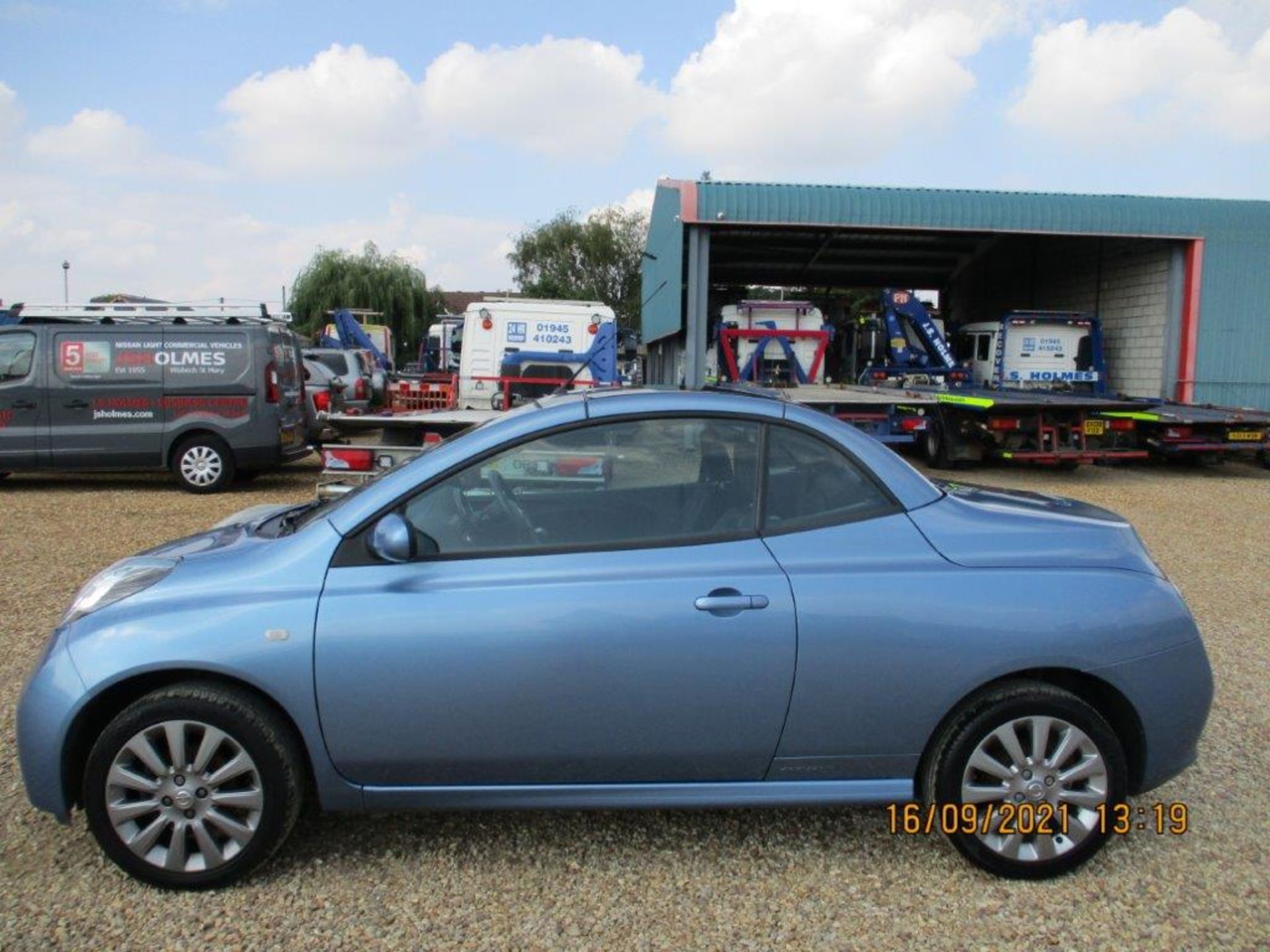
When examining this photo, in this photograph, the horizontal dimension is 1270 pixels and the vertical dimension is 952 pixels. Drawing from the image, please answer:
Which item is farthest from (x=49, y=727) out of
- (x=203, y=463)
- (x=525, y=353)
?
(x=525, y=353)

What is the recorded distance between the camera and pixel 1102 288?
20.5m

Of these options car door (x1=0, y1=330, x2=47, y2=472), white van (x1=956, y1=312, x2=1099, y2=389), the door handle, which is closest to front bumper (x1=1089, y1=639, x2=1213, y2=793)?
the door handle

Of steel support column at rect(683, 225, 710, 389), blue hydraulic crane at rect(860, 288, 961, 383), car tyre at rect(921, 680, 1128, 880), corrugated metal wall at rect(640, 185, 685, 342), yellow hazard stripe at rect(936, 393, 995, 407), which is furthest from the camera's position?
blue hydraulic crane at rect(860, 288, 961, 383)

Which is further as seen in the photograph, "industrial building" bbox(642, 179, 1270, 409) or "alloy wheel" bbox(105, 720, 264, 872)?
"industrial building" bbox(642, 179, 1270, 409)

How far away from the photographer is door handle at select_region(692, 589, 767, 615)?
2.93m

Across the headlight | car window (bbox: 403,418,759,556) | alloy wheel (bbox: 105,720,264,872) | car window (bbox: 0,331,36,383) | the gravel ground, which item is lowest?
the gravel ground

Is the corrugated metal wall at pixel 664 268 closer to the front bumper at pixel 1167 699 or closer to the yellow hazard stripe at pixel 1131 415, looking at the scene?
the yellow hazard stripe at pixel 1131 415

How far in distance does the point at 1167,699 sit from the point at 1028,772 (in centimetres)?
53

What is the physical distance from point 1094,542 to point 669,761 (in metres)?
1.62

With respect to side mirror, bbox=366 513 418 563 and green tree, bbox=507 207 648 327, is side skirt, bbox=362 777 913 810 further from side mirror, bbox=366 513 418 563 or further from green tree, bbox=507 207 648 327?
green tree, bbox=507 207 648 327

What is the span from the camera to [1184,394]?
17.6m

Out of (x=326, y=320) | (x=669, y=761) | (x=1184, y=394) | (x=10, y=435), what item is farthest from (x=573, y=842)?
(x=326, y=320)

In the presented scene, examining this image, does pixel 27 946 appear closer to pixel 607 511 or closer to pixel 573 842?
pixel 573 842

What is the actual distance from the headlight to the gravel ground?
84 centimetres
